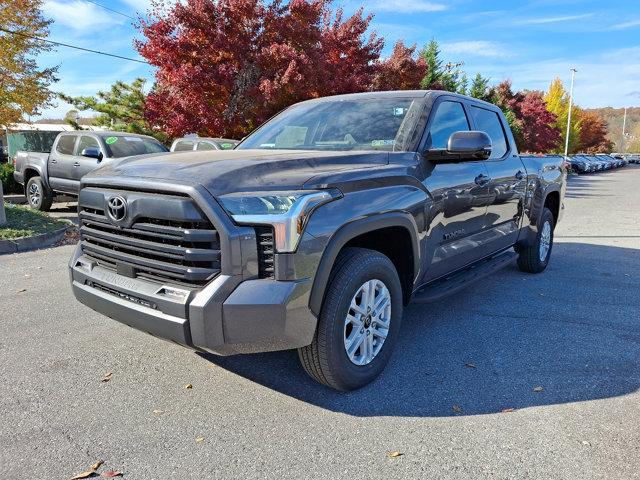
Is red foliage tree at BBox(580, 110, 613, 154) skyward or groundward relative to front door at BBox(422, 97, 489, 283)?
skyward

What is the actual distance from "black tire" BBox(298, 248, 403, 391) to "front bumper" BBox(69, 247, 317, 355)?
0.14 metres

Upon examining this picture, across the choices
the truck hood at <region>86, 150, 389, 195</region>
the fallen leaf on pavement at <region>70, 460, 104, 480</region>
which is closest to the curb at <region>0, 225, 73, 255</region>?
the truck hood at <region>86, 150, 389, 195</region>

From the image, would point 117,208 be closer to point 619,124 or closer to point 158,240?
point 158,240

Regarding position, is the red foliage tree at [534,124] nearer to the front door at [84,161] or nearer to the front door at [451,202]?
the front door at [84,161]

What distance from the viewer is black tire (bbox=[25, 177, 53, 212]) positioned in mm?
11297

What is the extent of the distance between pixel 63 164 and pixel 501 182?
32.2ft

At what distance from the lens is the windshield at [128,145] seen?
10.8m

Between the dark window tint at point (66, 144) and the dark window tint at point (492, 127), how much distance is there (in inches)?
376

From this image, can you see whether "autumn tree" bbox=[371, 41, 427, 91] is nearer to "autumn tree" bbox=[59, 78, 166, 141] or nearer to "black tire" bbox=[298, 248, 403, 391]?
"autumn tree" bbox=[59, 78, 166, 141]

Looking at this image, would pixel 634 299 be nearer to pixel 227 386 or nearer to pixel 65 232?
pixel 227 386

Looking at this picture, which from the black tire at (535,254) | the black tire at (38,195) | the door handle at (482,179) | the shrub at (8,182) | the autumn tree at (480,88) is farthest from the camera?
the autumn tree at (480,88)

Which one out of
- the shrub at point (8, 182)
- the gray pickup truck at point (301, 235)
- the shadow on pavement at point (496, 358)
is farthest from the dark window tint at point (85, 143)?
the shadow on pavement at point (496, 358)

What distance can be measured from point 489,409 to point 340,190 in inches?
61.4

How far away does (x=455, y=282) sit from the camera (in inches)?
159
